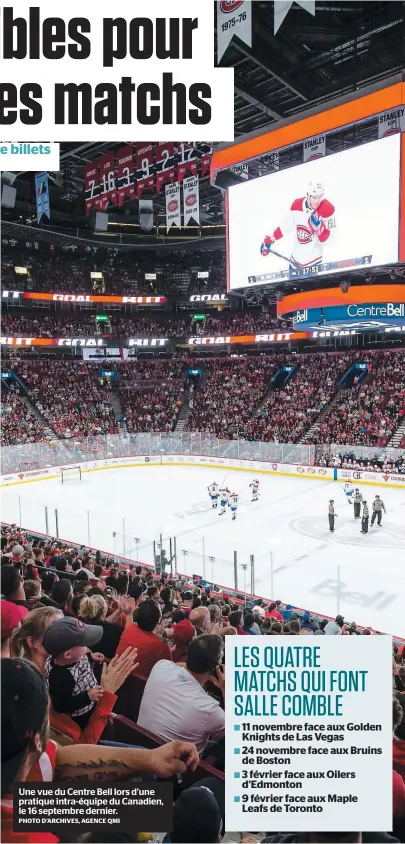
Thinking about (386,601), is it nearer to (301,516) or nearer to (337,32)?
(301,516)

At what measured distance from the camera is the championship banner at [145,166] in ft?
62.4

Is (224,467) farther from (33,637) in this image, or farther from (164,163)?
(33,637)

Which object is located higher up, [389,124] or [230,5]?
[230,5]

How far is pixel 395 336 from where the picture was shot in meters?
36.0

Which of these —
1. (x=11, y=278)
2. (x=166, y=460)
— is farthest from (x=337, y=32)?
(x=11, y=278)

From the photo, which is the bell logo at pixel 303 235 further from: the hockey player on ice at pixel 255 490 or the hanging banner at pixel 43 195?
the hanging banner at pixel 43 195

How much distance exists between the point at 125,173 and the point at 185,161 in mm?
2470

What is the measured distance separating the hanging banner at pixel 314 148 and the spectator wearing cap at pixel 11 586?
523 inches

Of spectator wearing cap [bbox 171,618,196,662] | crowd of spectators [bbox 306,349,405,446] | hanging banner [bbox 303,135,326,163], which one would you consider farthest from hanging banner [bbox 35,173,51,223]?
spectator wearing cap [bbox 171,618,196,662]

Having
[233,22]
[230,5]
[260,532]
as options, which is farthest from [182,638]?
[260,532]

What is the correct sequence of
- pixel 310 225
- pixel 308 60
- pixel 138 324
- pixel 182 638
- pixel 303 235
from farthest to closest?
pixel 138 324, pixel 308 60, pixel 303 235, pixel 310 225, pixel 182 638

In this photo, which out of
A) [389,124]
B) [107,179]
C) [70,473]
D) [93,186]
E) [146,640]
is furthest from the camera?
[70,473]

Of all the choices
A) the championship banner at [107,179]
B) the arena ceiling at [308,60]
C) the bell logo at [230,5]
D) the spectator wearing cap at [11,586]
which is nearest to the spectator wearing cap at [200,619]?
the spectator wearing cap at [11,586]

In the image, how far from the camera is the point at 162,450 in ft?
101
